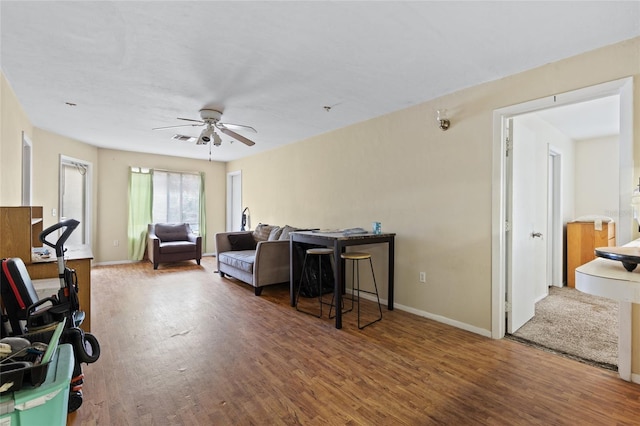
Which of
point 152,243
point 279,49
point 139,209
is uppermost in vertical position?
point 279,49

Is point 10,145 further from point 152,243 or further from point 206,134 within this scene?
point 152,243

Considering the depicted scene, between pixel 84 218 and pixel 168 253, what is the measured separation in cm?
173

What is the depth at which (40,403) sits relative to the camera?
1067mm

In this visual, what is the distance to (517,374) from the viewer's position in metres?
2.17

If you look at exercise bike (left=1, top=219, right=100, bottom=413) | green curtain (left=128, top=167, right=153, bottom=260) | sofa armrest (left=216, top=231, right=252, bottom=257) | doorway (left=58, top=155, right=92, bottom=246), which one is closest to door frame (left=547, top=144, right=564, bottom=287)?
sofa armrest (left=216, top=231, right=252, bottom=257)

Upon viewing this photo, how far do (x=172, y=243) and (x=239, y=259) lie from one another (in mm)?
2448

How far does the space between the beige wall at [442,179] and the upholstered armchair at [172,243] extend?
3271 mm

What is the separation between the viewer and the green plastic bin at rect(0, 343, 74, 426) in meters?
1.02

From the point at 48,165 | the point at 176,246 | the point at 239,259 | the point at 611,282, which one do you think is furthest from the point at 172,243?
the point at 611,282

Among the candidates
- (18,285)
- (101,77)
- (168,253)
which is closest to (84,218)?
(168,253)

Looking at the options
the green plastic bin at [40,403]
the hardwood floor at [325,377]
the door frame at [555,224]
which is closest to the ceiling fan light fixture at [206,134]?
the hardwood floor at [325,377]

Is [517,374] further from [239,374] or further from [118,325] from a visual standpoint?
[118,325]

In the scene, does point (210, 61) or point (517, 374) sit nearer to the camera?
point (517, 374)

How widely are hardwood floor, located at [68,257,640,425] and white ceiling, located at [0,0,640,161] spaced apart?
2.34m
